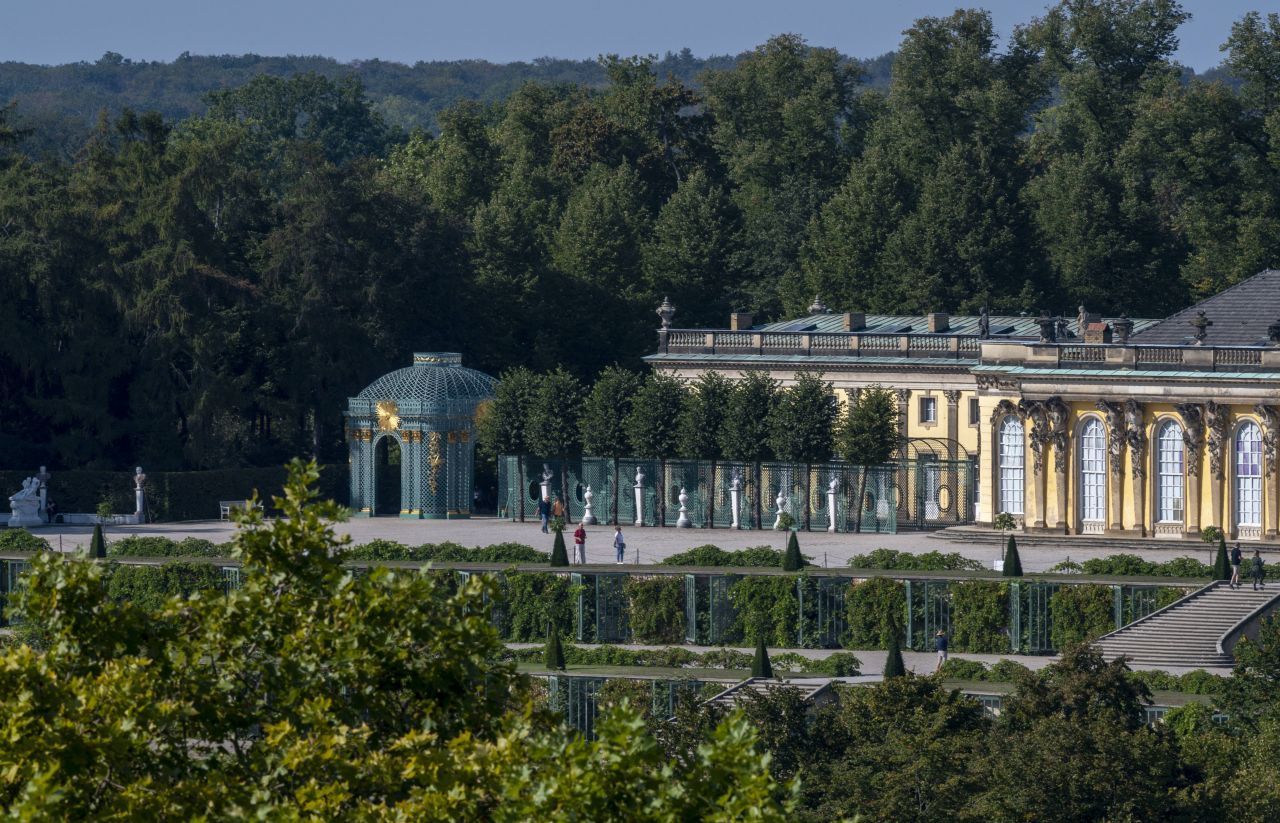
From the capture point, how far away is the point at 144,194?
284 feet

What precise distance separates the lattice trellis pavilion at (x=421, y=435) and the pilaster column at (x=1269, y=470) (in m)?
23.6

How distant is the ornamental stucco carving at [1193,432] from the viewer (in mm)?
69438

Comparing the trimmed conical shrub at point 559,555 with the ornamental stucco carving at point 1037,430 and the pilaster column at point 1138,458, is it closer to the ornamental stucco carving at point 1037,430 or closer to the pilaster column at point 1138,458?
the ornamental stucco carving at point 1037,430

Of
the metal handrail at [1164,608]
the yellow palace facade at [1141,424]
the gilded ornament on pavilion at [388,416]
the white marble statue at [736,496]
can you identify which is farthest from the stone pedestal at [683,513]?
the metal handrail at [1164,608]

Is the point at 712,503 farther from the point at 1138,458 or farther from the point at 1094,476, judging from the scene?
the point at 1138,458

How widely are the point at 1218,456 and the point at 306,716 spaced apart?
156 ft

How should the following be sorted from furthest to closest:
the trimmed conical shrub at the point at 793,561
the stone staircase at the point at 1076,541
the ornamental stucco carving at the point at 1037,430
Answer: the ornamental stucco carving at the point at 1037,430 < the stone staircase at the point at 1076,541 < the trimmed conical shrub at the point at 793,561

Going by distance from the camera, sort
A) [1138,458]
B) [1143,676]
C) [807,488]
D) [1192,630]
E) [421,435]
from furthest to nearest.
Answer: [421,435]
[807,488]
[1138,458]
[1192,630]
[1143,676]

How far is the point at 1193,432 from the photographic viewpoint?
69562mm

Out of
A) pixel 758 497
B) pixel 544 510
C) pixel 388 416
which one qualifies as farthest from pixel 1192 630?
pixel 388 416

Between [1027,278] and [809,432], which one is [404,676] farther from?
[1027,278]

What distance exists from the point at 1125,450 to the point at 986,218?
29582mm

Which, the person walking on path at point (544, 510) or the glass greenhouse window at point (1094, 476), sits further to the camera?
the person walking on path at point (544, 510)

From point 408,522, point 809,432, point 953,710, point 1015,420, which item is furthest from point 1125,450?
point 953,710
